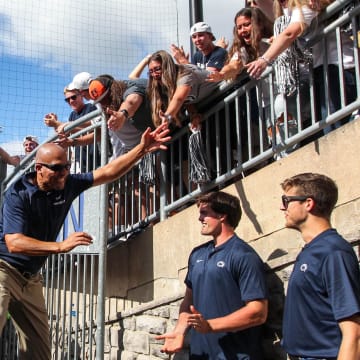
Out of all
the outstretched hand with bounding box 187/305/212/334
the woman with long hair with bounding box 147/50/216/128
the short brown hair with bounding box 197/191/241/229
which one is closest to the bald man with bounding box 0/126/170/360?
the woman with long hair with bounding box 147/50/216/128

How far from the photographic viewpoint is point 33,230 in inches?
197

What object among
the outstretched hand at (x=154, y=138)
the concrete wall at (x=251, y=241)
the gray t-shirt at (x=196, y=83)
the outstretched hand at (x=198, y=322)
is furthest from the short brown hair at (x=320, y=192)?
the gray t-shirt at (x=196, y=83)

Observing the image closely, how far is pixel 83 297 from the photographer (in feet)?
20.4

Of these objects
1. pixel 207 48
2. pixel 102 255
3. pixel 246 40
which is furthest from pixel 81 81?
pixel 246 40

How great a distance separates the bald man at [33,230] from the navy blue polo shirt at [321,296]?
2.06 meters

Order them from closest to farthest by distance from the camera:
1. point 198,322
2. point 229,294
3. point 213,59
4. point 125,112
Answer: point 198,322
point 229,294
point 125,112
point 213,59

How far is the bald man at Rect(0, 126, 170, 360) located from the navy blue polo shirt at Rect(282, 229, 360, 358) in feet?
6.74

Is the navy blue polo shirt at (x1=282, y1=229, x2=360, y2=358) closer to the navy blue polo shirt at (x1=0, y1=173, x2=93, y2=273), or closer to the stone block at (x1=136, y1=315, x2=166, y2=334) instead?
the stone block at (x1=136, y1=315, x2=166, y2=334)

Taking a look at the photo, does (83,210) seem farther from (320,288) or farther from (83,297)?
(320,288)

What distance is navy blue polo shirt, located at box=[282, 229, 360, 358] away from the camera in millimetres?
3041

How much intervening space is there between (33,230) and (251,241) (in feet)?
5.83

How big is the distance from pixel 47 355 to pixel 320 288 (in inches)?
115

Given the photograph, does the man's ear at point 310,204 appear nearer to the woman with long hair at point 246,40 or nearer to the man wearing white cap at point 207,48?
the woman with long hair at point 246,40

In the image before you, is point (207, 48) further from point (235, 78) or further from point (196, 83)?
point (235, 78)
